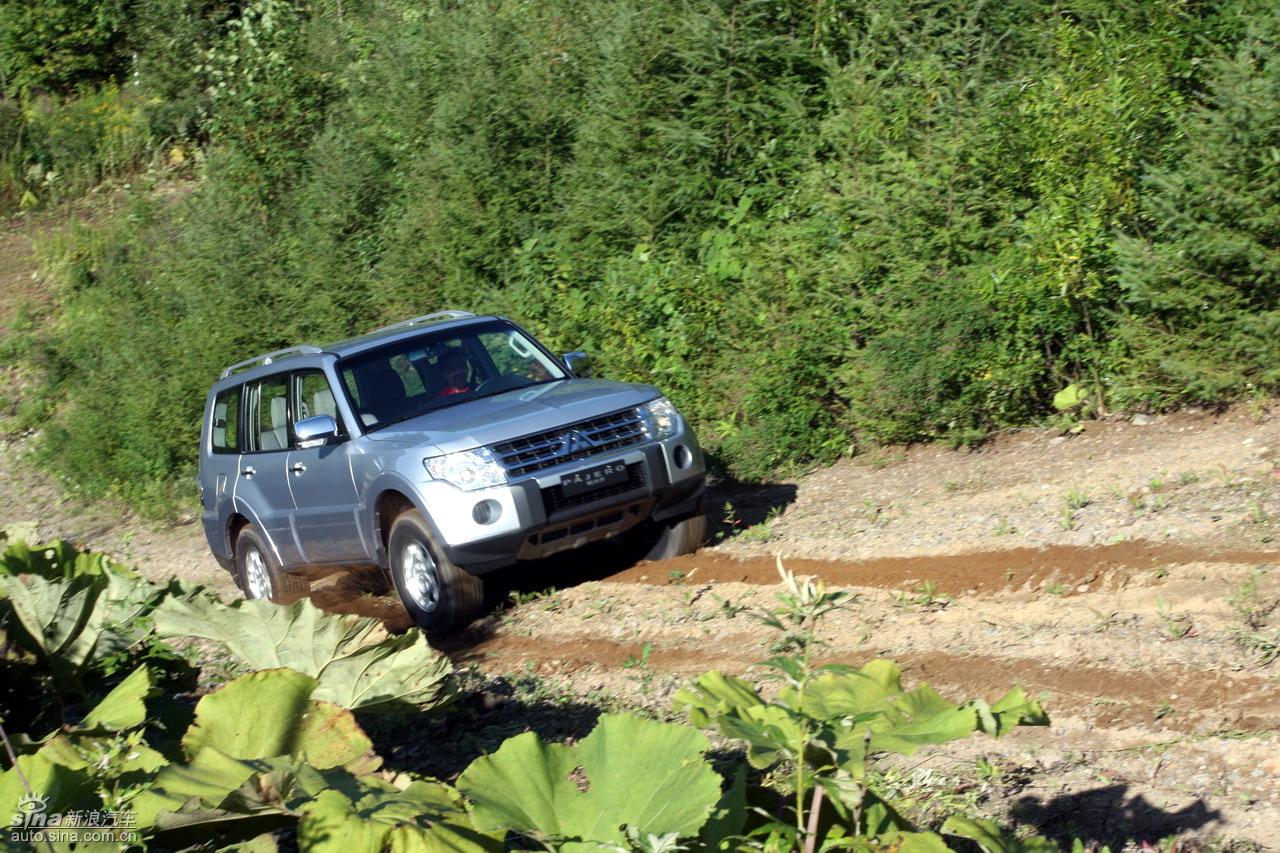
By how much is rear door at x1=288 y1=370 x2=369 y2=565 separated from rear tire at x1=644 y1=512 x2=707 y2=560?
2021 mm

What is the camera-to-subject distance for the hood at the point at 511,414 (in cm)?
823

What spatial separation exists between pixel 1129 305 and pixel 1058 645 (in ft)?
17.9

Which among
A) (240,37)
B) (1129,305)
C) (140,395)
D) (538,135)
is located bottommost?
(140,395)

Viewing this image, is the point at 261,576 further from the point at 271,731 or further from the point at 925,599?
the point at 271,731

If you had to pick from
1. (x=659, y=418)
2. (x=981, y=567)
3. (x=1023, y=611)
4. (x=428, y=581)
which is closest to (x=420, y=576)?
(x=428, y=581)

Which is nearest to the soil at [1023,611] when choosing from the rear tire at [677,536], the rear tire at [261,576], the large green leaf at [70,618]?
the rear tire at [677,536]

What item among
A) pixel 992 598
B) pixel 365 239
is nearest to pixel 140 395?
pixel 365 239

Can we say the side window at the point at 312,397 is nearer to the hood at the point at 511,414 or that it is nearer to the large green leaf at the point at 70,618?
the hood at the point at 511,414

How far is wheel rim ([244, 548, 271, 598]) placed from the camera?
10766 mm

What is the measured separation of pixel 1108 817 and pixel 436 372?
607 cm

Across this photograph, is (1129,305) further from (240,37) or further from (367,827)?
(240,37)

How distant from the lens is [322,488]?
932cm

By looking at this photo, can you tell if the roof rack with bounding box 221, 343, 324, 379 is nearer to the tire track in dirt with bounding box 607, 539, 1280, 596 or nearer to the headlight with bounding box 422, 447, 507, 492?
the headlight with bounding box 422, 447, 507, 492

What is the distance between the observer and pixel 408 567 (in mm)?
8625
